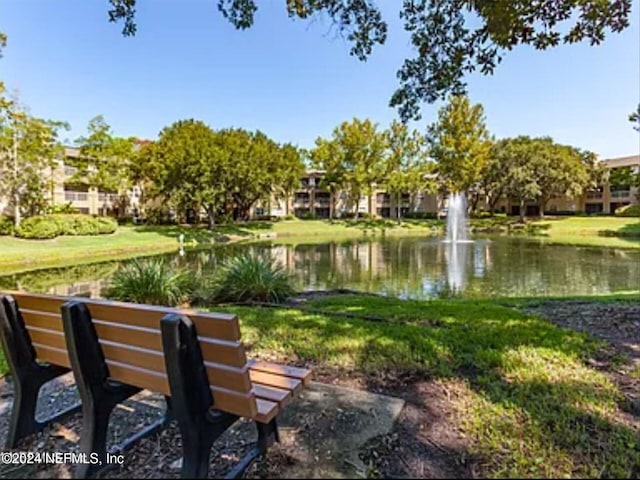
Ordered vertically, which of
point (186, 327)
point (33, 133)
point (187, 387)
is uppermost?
point (33, 133)

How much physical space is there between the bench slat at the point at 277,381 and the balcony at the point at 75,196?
43.6m

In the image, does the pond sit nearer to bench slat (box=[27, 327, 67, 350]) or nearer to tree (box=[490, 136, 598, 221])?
bench slat (box=[27, 327, 67, 350])

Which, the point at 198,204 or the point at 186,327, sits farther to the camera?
the point at 198,204

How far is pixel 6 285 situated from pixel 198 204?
20157 millimetres

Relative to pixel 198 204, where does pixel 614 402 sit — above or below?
below

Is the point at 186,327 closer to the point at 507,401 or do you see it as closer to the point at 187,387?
the point at 187,387

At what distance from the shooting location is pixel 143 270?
7125mm

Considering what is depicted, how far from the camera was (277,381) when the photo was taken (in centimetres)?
216

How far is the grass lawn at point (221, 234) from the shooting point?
17605 mm

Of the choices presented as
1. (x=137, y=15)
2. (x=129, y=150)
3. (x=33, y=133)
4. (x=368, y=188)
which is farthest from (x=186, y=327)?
(x=368, y=188)

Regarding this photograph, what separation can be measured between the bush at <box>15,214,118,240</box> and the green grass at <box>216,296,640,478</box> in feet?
70.2

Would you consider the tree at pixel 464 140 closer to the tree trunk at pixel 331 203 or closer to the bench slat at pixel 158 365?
the tree trunk at pixel 331 203

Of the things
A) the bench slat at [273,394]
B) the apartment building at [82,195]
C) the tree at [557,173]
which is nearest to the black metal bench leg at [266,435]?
the bench slat at [273,394]

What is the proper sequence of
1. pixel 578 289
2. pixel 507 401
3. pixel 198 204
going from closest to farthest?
1. pixel 507 401
2. pixel 578 289
3. pixel 198 204
